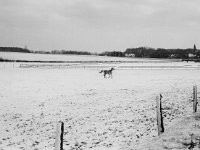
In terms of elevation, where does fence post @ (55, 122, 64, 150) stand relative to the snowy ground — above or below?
above

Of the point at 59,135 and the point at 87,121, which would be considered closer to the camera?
the point at 59,135

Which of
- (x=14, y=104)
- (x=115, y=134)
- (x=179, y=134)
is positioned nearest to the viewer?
(x=179, y=134)

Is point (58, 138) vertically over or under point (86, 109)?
over

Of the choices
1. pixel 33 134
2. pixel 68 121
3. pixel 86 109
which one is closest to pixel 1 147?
pixel 33 134

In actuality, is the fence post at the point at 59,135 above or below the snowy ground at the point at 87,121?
above

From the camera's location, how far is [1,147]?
11828 millimetres

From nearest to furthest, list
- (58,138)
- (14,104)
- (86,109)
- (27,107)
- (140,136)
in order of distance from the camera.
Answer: (58,138) < (140,136) < (86,109) < (27,107) < (14,104)

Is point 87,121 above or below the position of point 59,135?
below

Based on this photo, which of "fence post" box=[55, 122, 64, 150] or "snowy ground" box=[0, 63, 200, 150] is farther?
"snowy ground" box=[0, 63, 200, 150]

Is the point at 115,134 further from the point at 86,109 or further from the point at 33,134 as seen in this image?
the point at 86,109

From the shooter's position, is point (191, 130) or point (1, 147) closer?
point (191, 130)

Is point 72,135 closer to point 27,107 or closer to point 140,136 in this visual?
point 140,136

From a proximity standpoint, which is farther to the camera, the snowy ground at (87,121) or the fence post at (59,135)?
the snowy ground at (87,121)

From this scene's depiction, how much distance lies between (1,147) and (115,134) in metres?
4.43
